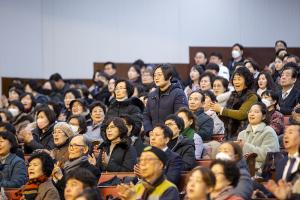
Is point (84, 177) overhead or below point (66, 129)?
below

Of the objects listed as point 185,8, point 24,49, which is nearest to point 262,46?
point 185,8

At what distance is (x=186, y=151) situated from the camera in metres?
6.17

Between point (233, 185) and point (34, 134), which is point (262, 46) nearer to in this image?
point (34, 134)

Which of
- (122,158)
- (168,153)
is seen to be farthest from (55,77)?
(168,153)

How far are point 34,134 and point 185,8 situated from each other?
5.25 metres

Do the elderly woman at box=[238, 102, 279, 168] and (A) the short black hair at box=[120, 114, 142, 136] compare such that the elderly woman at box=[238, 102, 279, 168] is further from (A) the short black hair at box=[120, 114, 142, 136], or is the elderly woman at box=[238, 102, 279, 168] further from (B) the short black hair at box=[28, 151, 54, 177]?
(B) the short black hair at box=[28, 151, 54, 177]

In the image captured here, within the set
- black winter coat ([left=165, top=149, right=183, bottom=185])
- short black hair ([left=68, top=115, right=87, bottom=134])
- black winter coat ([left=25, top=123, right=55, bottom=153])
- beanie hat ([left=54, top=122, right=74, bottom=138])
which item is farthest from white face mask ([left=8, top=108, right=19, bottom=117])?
black winter coat ([left=165, top=149, right=183, bottom=185])

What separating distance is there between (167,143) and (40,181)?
98 centimetres

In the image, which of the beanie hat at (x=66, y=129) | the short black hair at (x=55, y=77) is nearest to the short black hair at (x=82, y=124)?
the beanie hat at (x=66, y=129)

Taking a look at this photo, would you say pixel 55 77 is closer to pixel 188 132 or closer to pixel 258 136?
pixel 188 132

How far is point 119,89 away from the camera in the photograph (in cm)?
759

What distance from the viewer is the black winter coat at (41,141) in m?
7.60

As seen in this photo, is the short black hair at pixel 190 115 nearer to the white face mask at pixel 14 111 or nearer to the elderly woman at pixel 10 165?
the elderly woman at pixel 10 165

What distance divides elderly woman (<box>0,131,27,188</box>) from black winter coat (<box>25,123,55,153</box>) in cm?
74
